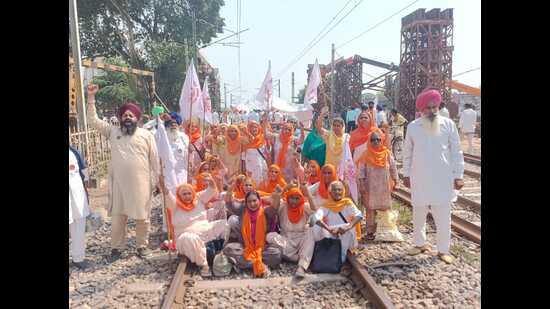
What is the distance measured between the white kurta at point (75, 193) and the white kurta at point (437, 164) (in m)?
3.71

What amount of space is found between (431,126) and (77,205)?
396 centimetres

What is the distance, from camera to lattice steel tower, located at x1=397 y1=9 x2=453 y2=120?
20.9 metres

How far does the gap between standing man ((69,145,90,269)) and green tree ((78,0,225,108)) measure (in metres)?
16.7

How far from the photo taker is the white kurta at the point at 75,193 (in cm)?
418

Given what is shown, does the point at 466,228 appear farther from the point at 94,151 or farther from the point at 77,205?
the point at 94,151

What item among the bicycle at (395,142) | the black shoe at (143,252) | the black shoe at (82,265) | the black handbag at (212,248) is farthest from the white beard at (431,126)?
the bicycle at (395,142)

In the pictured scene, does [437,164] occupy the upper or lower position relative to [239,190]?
upper

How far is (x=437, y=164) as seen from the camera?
14.1ft

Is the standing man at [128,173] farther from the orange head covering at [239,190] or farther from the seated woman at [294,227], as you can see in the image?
the seated woman at [294,227]

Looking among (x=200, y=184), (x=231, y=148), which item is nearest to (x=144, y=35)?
(x=231, y=148)

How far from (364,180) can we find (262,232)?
163 centimetres

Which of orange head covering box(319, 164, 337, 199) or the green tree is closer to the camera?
orange head covering box(319, 164, 337, 199)

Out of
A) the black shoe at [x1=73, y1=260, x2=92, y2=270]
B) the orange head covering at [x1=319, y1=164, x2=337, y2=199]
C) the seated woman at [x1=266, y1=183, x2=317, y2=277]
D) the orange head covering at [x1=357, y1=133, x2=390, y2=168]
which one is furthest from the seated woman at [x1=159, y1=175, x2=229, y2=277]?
the orange head covering at [x1=357, y1=133, x2=390, y2=168]

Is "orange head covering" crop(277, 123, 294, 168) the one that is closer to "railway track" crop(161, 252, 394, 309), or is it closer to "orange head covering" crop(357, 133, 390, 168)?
"orange head covering" crop(357, 133, 390, 168)
